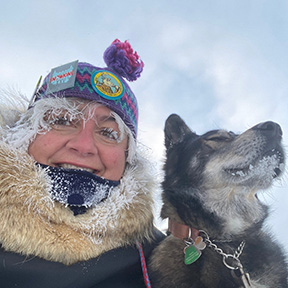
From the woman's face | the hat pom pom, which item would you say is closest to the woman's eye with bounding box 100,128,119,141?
the woman's face

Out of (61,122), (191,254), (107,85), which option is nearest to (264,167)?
(191,254)

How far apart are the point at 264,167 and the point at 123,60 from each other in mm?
1730

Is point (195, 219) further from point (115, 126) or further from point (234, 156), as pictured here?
point (115, 126)

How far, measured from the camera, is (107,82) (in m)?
2.45

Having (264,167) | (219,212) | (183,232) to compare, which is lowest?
(183,232)

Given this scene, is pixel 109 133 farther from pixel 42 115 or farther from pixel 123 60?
pixel 123 60

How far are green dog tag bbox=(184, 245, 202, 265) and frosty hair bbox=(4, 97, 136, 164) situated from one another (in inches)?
52.3

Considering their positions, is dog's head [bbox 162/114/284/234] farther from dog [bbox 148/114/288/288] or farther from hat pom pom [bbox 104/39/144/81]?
hat pom pom [bbox 104/39/144/81]

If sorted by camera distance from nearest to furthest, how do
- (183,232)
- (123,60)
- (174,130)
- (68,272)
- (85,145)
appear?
(68,272)
(85,145)
(183,232)
(123,60)
(174,130)

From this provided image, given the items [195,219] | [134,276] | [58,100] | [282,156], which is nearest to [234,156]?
[282,156]

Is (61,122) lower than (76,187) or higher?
higher

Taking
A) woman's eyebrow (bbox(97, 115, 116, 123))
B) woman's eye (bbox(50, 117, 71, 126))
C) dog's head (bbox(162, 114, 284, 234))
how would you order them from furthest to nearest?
dog's head (bbox(162, 114, 284, 234))
woman's eyebrow (bbox(97, 115, 116, 123))
woman's eye (bbox(50, 117, 71, 126))

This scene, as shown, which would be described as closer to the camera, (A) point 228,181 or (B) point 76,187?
(B) point 76,187

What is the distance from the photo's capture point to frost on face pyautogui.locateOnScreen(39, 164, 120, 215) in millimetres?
1894
